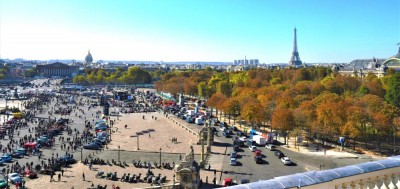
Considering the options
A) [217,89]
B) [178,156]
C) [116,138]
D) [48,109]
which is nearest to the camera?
[178,156]

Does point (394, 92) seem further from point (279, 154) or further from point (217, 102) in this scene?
point (279, 154)

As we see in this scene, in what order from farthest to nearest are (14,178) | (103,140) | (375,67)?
(375,67) → (103,140) → (14,178)

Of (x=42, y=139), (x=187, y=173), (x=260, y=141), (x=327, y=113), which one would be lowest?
(x=42, y=139)

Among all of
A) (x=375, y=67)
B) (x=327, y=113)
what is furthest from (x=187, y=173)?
(x=375, y=67)

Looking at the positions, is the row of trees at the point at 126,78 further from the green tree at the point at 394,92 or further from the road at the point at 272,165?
the road at the point at 272,165

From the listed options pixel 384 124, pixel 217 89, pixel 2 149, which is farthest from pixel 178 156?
pixel 217 89

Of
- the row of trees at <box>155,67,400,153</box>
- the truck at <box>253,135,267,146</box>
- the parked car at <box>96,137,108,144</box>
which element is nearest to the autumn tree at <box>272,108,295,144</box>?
the row of trees at <box>155,67,400,153</box>

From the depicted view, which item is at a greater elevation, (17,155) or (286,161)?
(286,161)

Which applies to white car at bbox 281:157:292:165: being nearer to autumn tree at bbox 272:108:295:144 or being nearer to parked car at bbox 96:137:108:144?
autumn tree at bbox 272:108:295:144

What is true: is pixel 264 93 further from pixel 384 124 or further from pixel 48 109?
pixel 48 109

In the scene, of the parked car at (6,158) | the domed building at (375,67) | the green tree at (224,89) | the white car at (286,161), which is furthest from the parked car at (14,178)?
the domed building at (375,67)

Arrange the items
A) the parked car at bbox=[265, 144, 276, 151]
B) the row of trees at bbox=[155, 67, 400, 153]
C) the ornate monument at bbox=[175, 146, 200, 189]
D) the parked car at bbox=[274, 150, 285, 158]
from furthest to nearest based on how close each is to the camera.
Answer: the parked car at bbox=[265, 144, 276, 151]
the row of trees at bbox=[155, 67, 400, 153]
the parked car at bbox=[274, 150, 285, 158]
the ornate monument at bbox=[175, 146, 200, 189]
